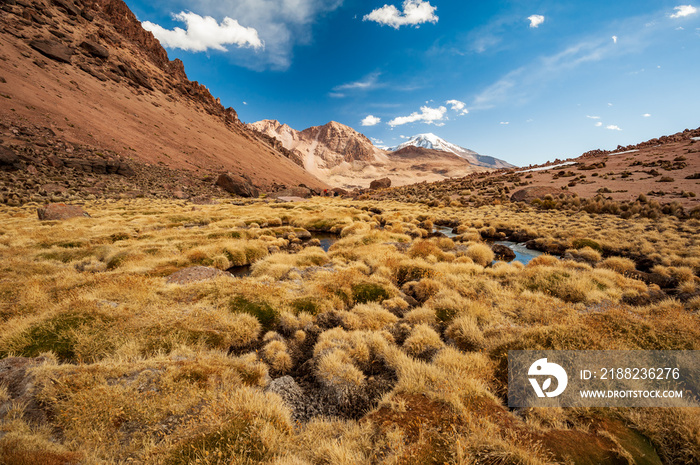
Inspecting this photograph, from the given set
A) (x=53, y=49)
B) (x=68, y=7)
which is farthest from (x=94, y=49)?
(x=68, y=7)

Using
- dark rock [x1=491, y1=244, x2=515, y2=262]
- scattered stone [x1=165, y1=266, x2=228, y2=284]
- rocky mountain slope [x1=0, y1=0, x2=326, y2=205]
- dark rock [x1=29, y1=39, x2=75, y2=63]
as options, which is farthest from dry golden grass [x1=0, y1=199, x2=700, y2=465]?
dark rock [x1=29, y1=39, x2=75, y2=63]

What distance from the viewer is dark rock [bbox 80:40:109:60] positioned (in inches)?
3543

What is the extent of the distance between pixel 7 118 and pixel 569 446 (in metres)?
81.6

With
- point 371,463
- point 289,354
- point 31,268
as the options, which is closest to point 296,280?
point 289,354

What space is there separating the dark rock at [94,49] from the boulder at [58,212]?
4346 inches

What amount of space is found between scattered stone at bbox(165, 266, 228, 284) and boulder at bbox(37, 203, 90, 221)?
74.4 ft

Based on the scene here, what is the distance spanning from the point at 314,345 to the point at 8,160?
2168 inches

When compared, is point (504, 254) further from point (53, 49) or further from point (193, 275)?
point (53, 49)

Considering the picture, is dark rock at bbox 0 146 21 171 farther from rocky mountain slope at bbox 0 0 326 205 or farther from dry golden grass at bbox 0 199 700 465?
dry golden grass at bbox 0 199 700 465

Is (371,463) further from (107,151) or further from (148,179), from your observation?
(107,151)

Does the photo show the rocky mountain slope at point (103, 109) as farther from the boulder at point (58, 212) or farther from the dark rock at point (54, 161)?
the boulder at point (58, 212)

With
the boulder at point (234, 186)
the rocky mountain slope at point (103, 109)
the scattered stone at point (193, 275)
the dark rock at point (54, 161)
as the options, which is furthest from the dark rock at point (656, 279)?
the dark rock at point (54, 161)

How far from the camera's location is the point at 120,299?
932cm

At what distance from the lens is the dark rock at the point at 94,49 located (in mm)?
89988
